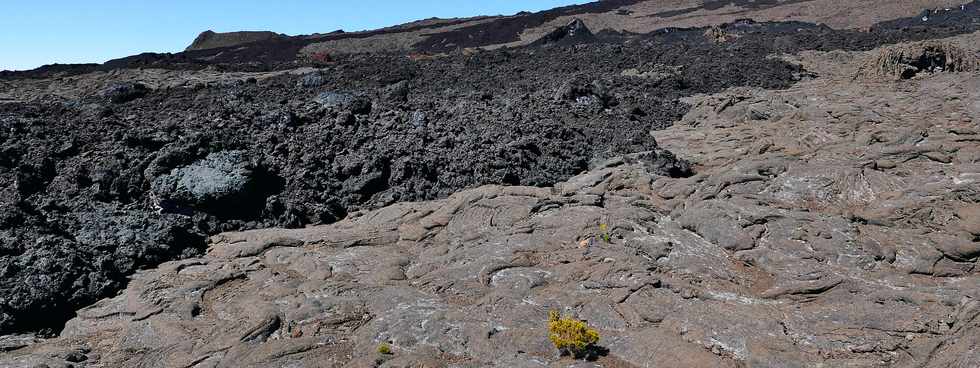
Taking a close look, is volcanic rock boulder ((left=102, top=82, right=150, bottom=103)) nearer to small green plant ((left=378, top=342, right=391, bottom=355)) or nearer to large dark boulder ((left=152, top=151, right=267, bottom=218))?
large dark boulder ((left=152, top=151, right=267, bottom=218))

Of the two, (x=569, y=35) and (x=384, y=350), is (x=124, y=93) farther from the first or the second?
(x=569, y=35)

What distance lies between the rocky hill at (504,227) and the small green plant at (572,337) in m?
0.17

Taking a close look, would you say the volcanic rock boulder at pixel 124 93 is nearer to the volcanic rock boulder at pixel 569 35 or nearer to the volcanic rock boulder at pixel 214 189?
the volcanic rock boulder at pixel 214 189

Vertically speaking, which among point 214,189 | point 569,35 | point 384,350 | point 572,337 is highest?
point 569,35

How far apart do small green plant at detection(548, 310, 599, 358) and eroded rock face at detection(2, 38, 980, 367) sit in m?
0.18

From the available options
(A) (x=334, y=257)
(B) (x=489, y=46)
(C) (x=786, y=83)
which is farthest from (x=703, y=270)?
(B) (x=489, y=46)

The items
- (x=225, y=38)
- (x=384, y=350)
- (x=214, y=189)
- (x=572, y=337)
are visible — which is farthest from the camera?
(x=225, y=38)

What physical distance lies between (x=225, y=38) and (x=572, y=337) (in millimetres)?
76444

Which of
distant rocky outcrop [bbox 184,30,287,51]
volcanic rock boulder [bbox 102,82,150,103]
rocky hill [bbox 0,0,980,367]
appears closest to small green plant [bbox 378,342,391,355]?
rocky hill [bbox 0,0,980,367]

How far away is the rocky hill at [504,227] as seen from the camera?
769cm

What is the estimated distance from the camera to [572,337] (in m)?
7.23

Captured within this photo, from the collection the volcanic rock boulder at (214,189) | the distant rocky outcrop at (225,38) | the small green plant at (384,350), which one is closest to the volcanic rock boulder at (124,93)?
the volcanic rock boulder at (214,189)

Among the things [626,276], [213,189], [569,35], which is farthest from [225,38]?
[626,276]

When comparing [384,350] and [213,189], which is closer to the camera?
[384,350]
